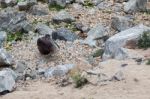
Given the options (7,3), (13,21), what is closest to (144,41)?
(13,21)

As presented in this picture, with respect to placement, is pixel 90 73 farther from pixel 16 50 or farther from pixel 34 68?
pixel 16 50

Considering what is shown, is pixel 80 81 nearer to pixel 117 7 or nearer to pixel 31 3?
pixel 117 7

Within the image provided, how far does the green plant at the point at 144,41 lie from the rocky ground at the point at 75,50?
0.09 m

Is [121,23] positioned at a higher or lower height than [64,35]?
higher

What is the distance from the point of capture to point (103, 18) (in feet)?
41.4

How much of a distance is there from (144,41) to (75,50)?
5.20 feet

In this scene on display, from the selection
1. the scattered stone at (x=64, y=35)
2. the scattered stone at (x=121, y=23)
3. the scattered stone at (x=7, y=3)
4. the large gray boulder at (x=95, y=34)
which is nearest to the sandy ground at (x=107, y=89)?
the large gray boulder at (x=95, y=34)

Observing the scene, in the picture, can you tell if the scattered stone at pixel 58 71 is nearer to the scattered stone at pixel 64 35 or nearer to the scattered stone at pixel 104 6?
the scattered stone at pixel 64 35

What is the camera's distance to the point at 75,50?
1110 cm

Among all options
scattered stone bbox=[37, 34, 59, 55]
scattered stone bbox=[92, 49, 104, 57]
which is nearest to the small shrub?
scattered stone bbox=[37, 34, 59, 55]

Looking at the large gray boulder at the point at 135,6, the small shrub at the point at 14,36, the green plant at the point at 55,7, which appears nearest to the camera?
the small shrub at the point at 14,36

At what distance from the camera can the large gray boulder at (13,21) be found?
40.6 feet

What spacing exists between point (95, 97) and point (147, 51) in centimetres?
215

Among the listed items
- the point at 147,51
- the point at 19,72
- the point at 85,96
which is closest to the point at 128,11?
the point at 147,51
